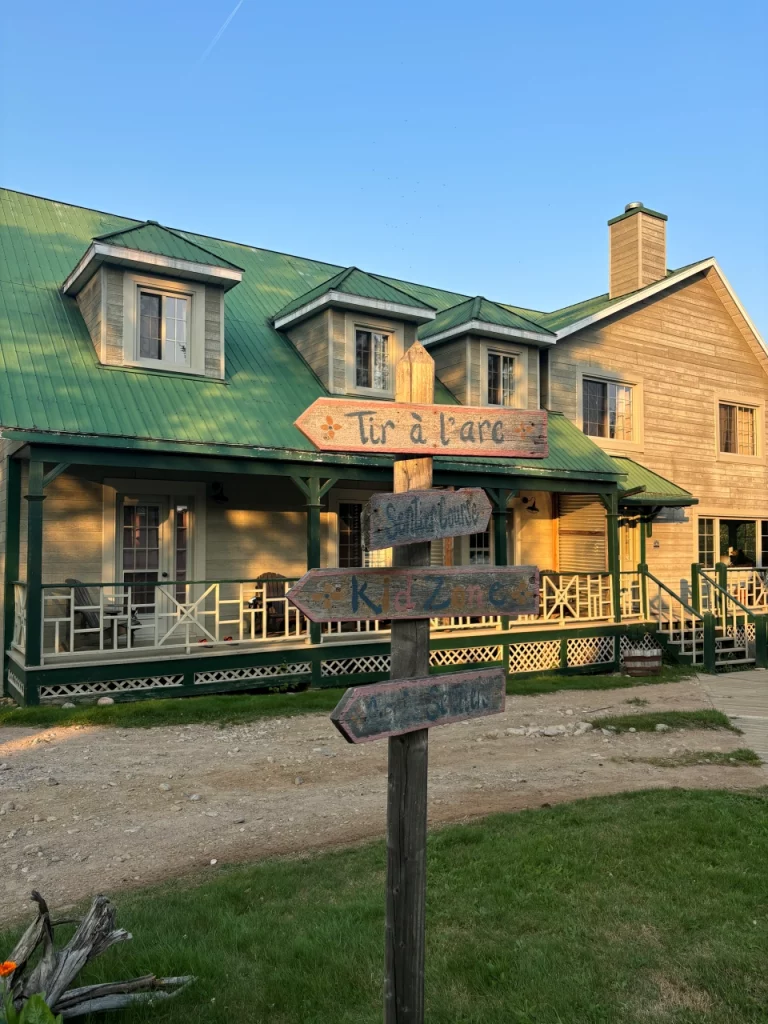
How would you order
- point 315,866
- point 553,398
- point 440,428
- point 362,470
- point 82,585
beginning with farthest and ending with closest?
point 553,398 → point 362,470 → point 82,585 → point 315,866 → point 440,428

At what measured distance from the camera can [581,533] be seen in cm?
1742

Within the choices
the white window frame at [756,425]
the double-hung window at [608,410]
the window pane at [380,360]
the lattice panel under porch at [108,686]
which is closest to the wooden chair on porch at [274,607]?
the lattice panel under porch at [108,686]

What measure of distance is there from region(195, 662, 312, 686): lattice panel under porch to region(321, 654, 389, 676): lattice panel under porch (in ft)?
1.22

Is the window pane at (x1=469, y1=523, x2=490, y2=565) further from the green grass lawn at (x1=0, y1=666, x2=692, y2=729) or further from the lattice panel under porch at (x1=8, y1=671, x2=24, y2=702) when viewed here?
the lattice panel under porch at (x1=8, y1=671, x2=24, y2=702)

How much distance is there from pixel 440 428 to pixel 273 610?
10270 mm

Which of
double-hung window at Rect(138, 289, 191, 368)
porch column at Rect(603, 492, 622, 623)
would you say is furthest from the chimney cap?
double-hung window at Rect(138, 289, 191, 368)

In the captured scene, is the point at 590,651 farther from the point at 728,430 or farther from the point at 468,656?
the point at 728,430

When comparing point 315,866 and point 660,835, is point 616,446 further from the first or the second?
point 315,866

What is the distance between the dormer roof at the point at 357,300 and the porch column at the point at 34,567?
6.34 meters

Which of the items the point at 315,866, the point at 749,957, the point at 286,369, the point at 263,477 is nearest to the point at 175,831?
the point at 315,866

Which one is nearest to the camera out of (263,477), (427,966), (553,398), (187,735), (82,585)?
(427,966)

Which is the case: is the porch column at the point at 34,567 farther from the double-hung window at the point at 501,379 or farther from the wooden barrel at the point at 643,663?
the wooden barrel at the point at 643,663

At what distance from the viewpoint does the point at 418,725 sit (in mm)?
3158

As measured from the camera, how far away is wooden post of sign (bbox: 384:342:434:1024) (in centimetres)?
313
